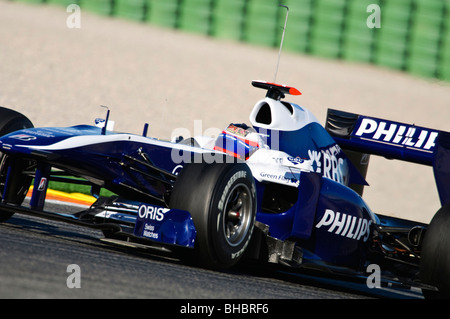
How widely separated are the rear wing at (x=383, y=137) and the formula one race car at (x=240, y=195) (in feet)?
0.12

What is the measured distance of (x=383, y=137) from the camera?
674cm

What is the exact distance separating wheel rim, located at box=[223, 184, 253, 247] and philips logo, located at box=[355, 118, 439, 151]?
2204mm

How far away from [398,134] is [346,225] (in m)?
1.39

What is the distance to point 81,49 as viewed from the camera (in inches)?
655

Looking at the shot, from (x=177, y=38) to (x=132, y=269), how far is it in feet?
47.2

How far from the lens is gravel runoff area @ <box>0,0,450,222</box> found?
13.4 meters

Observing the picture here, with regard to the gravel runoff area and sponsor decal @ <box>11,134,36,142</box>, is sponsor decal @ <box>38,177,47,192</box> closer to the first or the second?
sponsor decal @ <box>11,134,36,142</box>

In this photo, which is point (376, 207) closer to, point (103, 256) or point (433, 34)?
point (433, 34)

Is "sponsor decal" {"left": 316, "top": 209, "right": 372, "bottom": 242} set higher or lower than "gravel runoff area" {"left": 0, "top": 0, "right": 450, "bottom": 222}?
lower

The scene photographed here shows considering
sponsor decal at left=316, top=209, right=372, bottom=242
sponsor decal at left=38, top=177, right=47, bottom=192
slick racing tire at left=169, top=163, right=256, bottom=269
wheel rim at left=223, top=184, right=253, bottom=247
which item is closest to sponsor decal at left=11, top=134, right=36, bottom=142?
sponsor decal at left=38, top=177, right=47, bottom=192

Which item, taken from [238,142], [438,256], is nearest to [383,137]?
[238,142]

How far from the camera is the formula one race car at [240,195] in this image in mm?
4676

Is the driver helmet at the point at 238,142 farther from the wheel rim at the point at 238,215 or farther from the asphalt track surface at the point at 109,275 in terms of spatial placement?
the asphalt track surface at the point at 109,275

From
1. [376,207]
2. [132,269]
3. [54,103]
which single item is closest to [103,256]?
[132,269]
